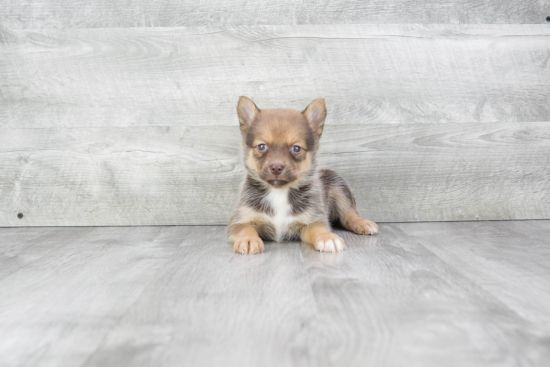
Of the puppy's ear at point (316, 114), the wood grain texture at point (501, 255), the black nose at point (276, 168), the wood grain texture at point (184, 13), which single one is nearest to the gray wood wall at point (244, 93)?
the wood grain texture at point (184, 13)

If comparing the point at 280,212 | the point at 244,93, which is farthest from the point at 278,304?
the point at 244,93

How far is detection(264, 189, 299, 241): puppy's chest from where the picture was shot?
2.45 m

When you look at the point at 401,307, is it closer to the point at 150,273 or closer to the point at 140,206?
the point at 150,273

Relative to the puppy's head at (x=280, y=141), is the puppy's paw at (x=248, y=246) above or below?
below

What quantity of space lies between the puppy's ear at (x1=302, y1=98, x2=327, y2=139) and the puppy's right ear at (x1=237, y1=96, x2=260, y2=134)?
251 mm

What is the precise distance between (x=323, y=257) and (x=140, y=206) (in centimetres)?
147

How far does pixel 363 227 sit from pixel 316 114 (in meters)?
0.69

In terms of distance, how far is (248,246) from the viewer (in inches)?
86.4

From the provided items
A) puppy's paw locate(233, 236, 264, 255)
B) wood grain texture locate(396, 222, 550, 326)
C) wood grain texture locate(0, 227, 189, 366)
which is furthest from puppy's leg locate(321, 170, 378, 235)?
wood grain texture locate(0, 227, 189, 366)

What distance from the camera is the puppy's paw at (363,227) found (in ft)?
8.69

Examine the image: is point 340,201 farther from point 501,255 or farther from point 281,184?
point 501,255

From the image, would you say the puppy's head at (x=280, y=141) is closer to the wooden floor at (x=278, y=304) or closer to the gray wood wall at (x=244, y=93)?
the wooden floor at (x=278, y=304)

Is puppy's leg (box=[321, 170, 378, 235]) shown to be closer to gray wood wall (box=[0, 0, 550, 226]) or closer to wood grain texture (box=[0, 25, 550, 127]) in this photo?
gray wood wall (box=[0, 0, 550, 226])

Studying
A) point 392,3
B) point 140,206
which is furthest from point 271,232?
point 392,3
